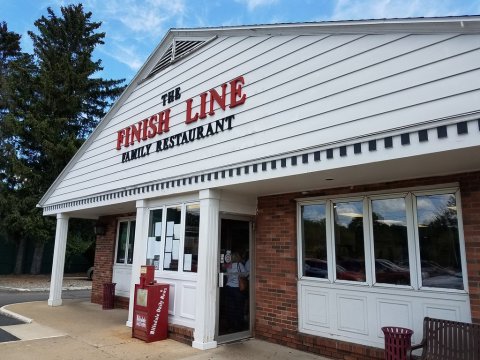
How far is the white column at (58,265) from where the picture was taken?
1155 centimetres

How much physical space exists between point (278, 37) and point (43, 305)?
10.1 meters

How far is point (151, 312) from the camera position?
7176 mm

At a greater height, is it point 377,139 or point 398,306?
point 377,139

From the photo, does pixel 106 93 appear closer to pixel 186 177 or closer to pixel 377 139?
pixel 186 177

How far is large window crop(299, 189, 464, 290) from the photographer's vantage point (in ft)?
17.2

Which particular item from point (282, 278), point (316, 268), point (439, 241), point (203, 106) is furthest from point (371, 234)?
point (203, 106)

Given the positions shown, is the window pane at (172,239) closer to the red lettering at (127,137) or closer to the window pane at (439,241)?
the red lettering at (127,137)

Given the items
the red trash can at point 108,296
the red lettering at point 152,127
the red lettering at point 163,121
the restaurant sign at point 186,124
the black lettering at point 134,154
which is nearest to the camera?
the restaurant sign at point 186,124

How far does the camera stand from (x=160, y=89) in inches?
349

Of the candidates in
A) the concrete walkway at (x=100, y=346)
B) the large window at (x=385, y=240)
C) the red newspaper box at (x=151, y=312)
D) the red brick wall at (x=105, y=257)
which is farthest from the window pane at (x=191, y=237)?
the red brick wall at (x=105, y=257)

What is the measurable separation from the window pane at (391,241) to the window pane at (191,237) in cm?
319

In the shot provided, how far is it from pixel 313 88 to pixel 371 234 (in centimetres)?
236

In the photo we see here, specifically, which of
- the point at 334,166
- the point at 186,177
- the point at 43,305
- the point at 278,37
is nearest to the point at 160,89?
the point at 186,177

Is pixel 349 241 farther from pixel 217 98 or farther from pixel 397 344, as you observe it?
pixel 217 98
